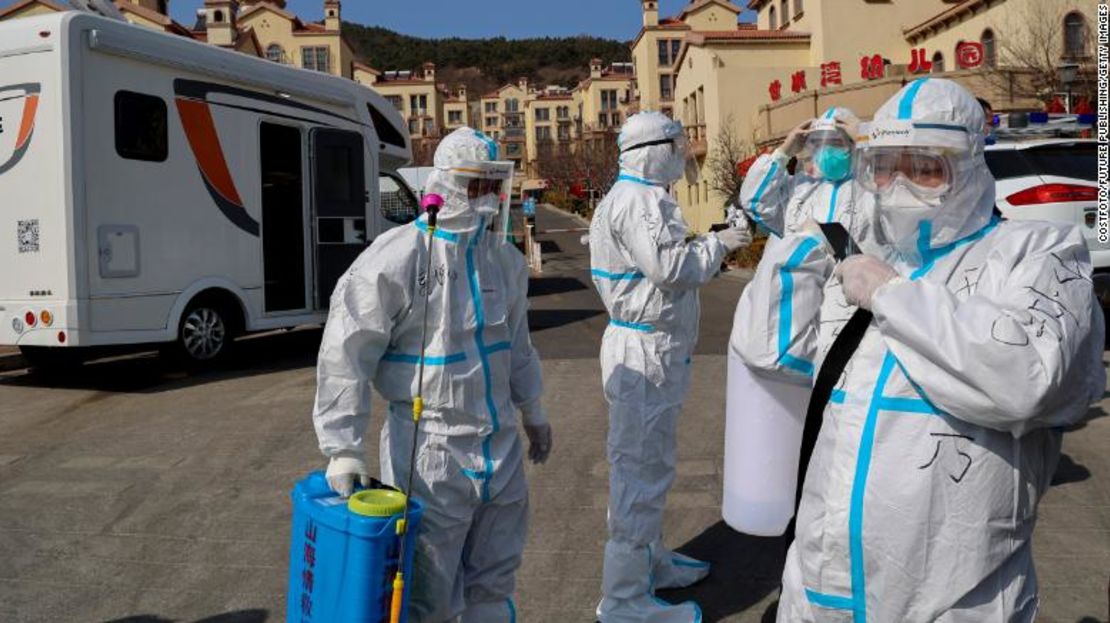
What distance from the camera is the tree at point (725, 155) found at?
3028 cm

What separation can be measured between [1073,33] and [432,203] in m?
27.9

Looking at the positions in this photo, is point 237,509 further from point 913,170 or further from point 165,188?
point 165,188

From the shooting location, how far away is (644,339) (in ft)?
12.5

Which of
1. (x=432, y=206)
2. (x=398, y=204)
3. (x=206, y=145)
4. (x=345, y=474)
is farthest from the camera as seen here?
(x=398, y=204)

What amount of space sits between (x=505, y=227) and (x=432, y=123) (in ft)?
330

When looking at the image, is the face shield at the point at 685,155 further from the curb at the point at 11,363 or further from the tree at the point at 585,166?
the tree at the point at 585,166

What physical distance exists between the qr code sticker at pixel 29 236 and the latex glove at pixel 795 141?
7.05 metres

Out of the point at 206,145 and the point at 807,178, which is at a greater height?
the point at 206,145

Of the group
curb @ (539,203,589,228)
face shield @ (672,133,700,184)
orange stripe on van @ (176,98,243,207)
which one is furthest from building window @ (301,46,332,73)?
face shield @ (672,133,700,184)

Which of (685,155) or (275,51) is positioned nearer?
(685,155)

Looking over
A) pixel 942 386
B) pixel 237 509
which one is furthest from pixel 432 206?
pixel 237 509

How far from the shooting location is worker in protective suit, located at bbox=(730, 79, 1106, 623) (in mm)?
1685

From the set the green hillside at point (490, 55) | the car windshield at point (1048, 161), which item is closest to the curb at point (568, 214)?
the car windshield at point (1048, 161)

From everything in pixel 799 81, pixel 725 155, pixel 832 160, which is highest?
pixel 799 81
